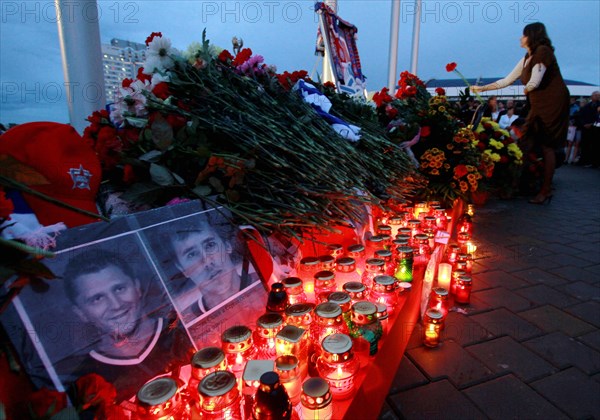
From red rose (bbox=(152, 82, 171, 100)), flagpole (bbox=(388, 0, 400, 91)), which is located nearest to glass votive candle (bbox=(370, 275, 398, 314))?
red rose (bbox=(152, 82, 171, 100))

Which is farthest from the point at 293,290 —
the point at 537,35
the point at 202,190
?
the point at 537,35

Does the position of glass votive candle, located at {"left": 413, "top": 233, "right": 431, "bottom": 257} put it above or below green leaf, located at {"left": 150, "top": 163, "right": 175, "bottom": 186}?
below

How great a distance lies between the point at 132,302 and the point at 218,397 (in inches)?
13.4

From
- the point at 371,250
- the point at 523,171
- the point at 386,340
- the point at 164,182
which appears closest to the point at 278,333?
the point at 386,340

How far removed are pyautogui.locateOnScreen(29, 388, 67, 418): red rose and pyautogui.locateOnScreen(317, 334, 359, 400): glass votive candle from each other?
0.58 m

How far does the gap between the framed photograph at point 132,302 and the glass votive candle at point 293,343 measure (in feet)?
0.67

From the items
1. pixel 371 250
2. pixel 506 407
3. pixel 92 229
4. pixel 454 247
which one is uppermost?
pixel 92 229

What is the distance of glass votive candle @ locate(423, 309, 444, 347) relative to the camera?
193 cm

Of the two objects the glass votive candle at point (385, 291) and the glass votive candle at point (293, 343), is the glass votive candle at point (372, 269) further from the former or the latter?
the glass votive candle at point (293, 343)

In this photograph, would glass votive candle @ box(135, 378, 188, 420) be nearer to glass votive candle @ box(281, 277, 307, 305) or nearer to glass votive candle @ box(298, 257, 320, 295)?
glass votive candle @ box(281, 277, 307, 305)

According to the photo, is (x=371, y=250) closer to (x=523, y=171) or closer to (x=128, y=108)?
(x=128, y=108)

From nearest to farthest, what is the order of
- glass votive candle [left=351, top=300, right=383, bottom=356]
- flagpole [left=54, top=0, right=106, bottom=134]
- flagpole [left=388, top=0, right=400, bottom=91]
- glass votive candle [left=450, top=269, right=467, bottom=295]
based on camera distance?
glass votive candle [left=351, top=300, right=383, bottom=356] → flagpole [left=54, top=0, right=106, bottom=134] → glass votive candle [left=450, top=269, right=467, bottom=295] → flagpole [left=388, top=0, right=400, bottom=91]

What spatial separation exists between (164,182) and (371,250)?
3.78 feet

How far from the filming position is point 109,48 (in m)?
2.55
